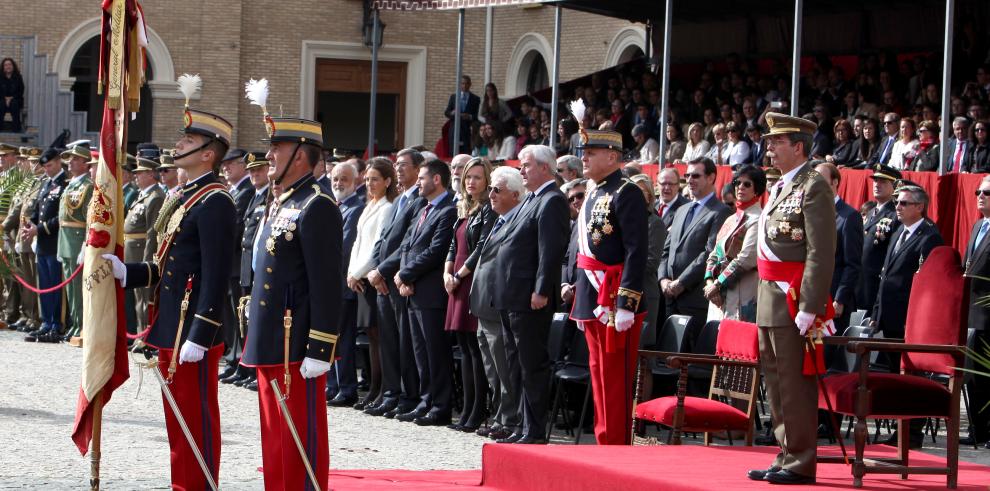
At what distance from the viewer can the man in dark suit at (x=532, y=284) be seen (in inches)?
346

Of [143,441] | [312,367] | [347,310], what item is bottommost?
[143,441]

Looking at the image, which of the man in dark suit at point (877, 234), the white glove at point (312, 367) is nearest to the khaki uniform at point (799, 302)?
the white glove at point (312, 367)

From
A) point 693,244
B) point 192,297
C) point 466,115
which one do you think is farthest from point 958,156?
point 466,115

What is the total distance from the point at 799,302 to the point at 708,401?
5.51ft

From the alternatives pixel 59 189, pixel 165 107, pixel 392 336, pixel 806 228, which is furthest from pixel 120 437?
pixel 165 107

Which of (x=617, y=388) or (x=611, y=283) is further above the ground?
(x=611, y=283)

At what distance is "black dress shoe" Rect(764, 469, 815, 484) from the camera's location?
241 inches

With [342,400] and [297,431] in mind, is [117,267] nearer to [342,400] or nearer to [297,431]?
[297,431]

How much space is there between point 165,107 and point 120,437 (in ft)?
64.5

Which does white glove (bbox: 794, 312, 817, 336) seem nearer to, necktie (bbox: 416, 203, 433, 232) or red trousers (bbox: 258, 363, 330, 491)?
red trousers (bbox: 258, 363, 330, 491)

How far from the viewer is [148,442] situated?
858 centimetres

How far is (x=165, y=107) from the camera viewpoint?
27.6 meters

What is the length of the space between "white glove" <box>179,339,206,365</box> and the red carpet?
118 cm

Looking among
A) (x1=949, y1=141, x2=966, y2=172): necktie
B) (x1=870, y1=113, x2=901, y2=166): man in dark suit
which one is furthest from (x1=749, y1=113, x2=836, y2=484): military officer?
(x1=870, y1=113, x2=901, y2=166): man in dark suit
